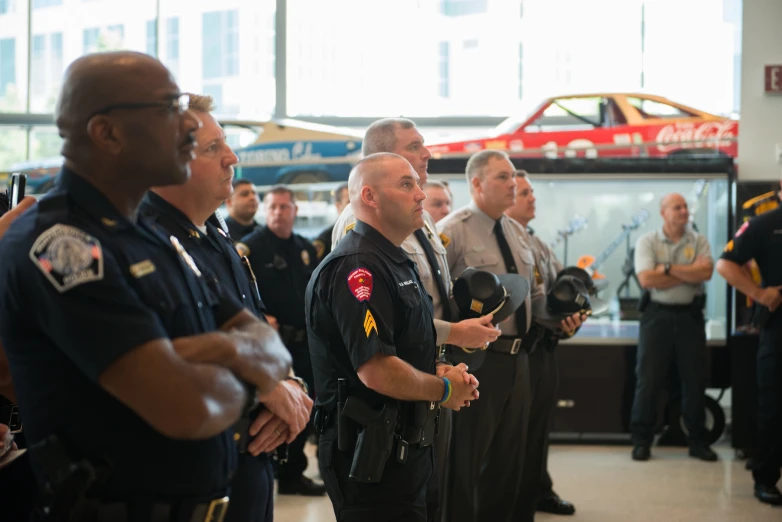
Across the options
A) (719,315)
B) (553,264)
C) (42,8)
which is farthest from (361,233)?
(42,8)

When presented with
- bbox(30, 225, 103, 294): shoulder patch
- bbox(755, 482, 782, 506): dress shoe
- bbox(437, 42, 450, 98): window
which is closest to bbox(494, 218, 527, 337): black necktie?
bbox(755, 482, 782, 506): dress shoe

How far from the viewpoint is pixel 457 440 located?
365 cm

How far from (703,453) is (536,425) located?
6.86 feet

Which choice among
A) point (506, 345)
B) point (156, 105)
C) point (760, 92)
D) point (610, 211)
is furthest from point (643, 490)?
point (156, 105)

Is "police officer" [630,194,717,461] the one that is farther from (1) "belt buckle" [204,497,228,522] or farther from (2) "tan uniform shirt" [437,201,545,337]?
(1) "belt buckle" [204,497,228,522]

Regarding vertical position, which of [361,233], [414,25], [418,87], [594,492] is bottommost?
[594,492]

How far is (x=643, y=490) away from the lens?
5059 mm

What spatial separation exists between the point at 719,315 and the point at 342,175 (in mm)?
3528

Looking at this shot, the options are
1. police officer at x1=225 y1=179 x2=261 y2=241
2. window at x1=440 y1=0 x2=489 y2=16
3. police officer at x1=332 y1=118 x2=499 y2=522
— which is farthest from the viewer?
window at x1=440 y1=0 x2=489 y2=16

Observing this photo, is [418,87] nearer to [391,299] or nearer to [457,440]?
[457,440]

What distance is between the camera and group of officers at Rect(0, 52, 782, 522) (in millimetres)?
1303

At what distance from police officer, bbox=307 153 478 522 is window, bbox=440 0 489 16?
944 centimetres

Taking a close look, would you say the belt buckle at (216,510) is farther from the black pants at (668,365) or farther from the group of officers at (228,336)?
the black pants at (668,365)

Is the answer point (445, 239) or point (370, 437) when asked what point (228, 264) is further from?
point (445, 239)
